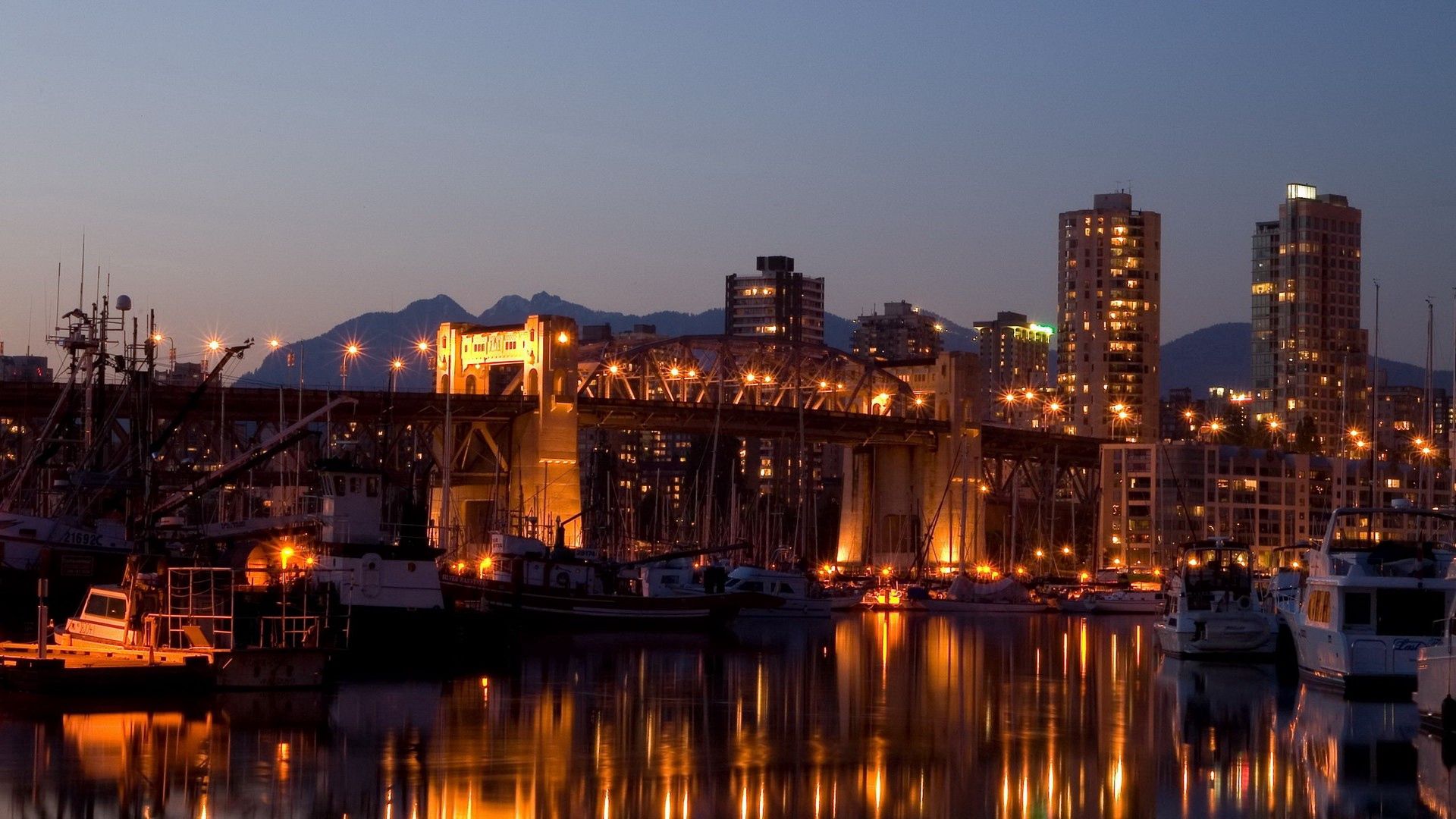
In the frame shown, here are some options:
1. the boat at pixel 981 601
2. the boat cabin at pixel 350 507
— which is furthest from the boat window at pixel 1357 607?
the boat at pixel 981 601

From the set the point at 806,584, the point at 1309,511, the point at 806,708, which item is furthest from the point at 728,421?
the point at 806,708

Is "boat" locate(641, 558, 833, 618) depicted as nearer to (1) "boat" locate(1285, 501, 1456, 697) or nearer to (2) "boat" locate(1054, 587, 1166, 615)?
(2) "boat" locate(1054, 587, 1166, 615)

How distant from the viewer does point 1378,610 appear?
40.2m

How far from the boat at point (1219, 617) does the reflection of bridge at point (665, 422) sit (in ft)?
113

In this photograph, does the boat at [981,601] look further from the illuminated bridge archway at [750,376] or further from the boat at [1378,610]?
the boat at [1378,610]

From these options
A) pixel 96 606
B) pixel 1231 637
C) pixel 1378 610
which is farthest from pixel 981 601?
pixel 96 606

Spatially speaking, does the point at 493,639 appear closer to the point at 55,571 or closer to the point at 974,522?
the point at 55,571

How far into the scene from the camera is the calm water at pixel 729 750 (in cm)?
2530

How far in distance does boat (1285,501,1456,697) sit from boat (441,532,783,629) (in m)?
27.8

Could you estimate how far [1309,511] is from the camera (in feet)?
507

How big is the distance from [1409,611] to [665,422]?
82493mm

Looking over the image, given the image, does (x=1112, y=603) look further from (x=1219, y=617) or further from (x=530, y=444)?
(x=1219, y=617)

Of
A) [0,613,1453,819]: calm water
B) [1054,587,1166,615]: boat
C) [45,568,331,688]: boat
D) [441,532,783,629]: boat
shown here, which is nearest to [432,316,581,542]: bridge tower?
[1054,587,1166,615]: boat

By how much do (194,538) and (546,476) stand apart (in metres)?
58.9
